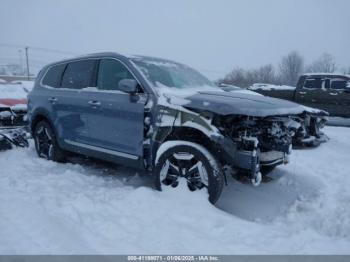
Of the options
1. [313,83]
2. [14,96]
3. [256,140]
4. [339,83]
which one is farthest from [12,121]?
[339,83]

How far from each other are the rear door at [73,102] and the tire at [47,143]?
29 centimetres

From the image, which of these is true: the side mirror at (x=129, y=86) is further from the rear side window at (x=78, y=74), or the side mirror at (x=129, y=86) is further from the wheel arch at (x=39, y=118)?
the wheel arch at (x=39, y=118)

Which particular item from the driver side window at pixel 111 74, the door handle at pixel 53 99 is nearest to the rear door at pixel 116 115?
the driver side window at pixel 111 74

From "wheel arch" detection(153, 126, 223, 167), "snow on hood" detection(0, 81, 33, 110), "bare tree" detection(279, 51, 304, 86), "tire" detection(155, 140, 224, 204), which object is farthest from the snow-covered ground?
"bare tree" detection(279, 51, 304, 86)

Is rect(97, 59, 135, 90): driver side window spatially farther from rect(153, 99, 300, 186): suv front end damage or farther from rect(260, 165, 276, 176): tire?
rect(260, 165, 276, 176): tire

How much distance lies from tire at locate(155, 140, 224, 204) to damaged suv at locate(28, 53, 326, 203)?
11mm

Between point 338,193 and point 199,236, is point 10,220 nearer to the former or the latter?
point 199,236

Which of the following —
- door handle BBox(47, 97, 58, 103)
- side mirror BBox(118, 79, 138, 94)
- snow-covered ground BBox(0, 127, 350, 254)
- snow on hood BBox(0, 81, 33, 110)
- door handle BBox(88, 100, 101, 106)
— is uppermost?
side mirror BBox(118, 79, 138, 94)

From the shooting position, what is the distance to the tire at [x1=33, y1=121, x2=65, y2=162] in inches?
215

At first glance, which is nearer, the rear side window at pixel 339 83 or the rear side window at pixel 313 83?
the rear side window at pixel 339 83

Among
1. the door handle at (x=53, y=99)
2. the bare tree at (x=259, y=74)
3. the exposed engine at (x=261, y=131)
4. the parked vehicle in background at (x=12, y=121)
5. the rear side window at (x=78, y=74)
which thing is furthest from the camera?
the bare tree at (x=259, y=74)

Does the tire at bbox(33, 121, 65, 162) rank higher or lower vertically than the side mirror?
lower

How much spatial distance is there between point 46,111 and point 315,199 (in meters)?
4.47

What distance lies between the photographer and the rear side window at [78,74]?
15.6 ft
